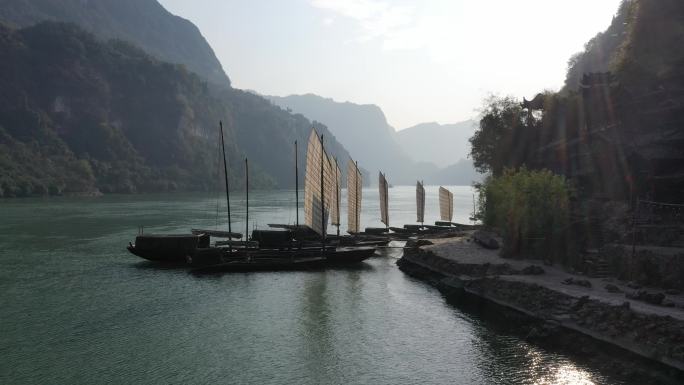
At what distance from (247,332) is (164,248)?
71.3 ft

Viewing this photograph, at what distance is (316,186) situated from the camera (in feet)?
153

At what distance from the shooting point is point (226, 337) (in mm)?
25203

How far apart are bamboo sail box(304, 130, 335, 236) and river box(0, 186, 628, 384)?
5877 mm

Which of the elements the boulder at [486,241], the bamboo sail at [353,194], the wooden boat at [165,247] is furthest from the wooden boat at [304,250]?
the boulder at [486,241]

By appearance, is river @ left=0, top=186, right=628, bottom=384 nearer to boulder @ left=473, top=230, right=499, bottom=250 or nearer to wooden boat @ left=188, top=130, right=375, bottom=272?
wooden boat @ left=188, top=130, right=375, bottom=272

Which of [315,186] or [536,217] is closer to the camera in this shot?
[536,217]

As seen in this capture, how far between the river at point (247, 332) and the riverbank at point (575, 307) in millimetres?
1556

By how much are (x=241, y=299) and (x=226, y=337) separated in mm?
8003

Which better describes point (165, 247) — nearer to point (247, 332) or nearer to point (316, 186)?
point (316, 186)

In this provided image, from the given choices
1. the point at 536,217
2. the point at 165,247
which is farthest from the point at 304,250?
the point at 536,217

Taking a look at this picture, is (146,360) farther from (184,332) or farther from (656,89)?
(656,89)

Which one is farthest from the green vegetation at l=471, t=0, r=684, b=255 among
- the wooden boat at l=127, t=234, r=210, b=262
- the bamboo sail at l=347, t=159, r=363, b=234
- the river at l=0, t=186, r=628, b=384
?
the wooden boat at l=127, t=234, r=210, b=262

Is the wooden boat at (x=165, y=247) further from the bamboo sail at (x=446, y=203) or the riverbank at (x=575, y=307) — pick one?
the bamboo sail at (x=446, y=203)

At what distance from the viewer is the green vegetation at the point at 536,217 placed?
117ft
